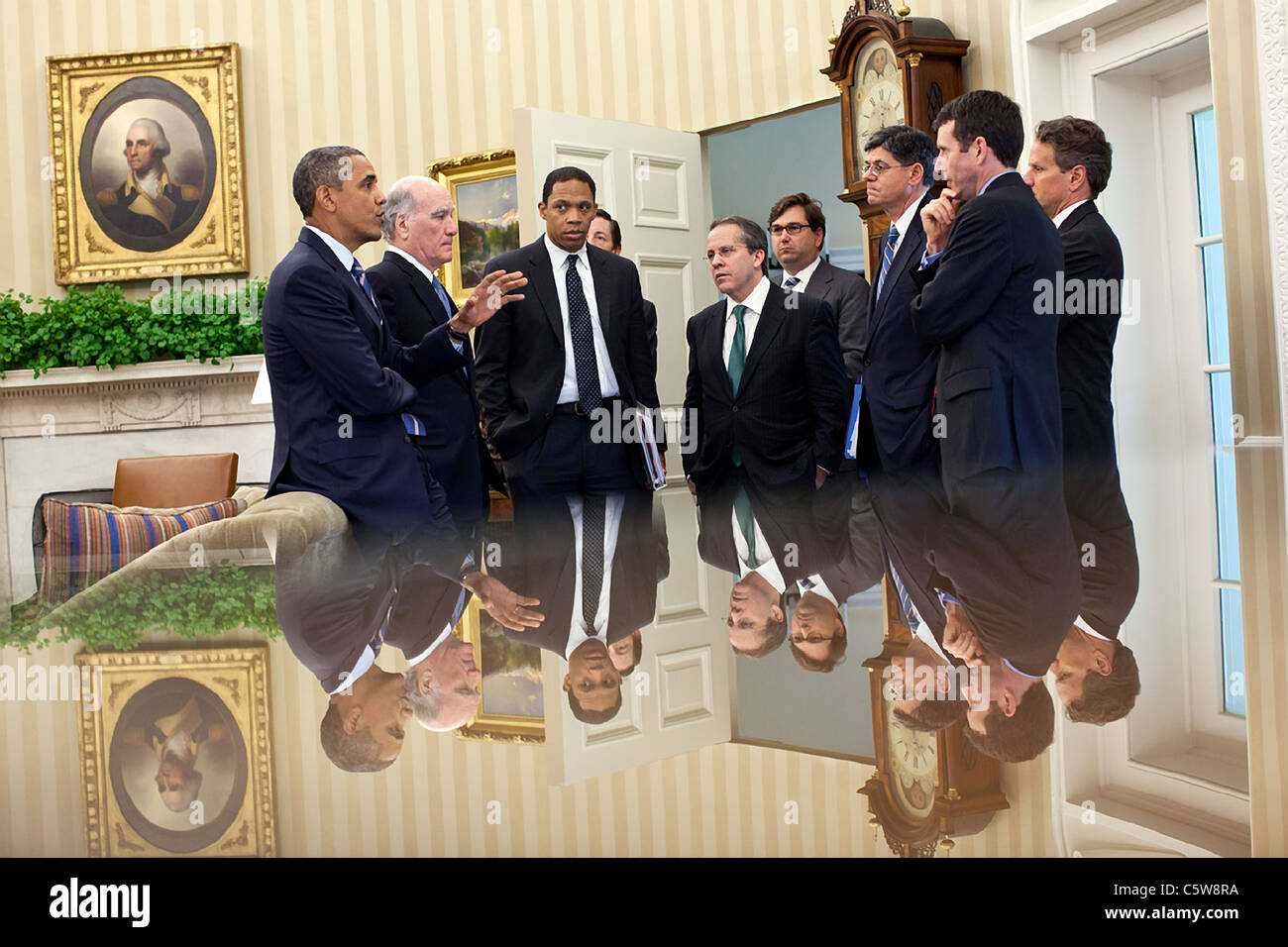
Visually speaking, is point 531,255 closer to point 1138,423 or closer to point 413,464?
point 413,464

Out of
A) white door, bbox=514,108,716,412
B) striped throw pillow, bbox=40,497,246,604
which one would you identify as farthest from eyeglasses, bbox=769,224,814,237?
striped throw pillow, bbox=40,497,246,604

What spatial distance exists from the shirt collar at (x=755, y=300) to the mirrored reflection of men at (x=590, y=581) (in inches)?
44.1

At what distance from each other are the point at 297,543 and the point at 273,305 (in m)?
0.71

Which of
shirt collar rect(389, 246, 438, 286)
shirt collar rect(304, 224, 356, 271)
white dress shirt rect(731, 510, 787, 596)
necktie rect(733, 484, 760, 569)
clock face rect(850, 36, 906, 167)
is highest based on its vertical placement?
clock face rect(850, 36, 906, 167)

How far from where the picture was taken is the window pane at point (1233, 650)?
0.99 m

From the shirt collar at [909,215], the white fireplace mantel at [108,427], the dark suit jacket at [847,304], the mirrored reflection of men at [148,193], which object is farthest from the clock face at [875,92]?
the mirrored reflection of men at [148,193]

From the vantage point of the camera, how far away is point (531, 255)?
4.03 metres

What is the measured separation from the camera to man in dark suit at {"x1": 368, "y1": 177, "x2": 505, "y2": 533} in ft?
11.4

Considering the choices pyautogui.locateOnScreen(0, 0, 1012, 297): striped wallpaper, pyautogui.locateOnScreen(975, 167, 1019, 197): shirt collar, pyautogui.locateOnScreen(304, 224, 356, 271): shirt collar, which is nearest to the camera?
pyautogui.locateOnScreen(304, 224, 356, 271): shirt collar

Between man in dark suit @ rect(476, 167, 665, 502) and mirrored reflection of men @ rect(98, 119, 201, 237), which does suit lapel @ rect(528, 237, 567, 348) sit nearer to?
man in dark suit @ rect(476, 167, 665, 502)

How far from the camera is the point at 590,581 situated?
1950 mm

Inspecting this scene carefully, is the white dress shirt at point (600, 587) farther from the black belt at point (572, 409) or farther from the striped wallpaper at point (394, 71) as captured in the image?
the striped wallpaper at point (394, 71)

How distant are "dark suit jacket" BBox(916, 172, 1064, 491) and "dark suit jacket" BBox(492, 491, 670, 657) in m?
0.85
